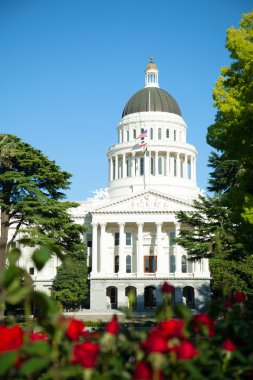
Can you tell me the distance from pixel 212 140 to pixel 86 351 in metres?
18.1

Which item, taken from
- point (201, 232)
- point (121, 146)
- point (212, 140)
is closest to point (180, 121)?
point (121, 146)

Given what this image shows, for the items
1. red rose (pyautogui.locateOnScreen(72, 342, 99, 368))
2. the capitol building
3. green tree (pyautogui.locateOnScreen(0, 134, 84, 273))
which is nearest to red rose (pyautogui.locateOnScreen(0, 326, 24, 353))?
red rose (pyautogui.locateOnScreen(72, 342, 99, 368))

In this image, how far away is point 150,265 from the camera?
2852 inches

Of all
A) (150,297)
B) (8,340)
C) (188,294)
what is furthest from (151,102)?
(8,340)

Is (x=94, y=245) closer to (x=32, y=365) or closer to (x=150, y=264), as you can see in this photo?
(x=150, y=264)

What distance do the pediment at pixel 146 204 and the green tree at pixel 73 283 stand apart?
7797mm

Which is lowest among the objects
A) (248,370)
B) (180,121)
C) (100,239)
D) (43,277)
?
(248,370)

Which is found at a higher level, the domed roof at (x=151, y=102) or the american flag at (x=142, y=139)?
the domed roof at (x=151, y=102)

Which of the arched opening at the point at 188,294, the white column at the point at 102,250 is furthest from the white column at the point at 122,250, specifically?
the arched opening at the point at 188,294

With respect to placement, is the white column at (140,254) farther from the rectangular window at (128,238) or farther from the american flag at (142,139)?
the american flag at (142,139)

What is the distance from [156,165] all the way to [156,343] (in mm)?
84653

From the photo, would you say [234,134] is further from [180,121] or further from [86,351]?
[180,121]

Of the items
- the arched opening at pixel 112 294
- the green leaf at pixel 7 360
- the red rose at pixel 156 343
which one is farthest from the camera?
the arched opening at pixel 112 294

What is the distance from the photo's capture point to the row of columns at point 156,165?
88438mm
